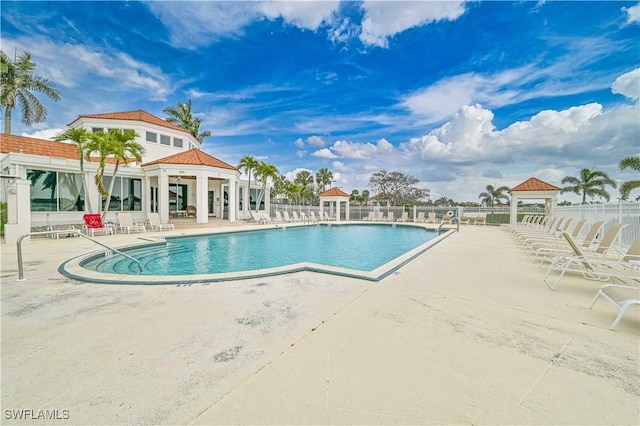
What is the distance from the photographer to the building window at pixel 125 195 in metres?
15.5

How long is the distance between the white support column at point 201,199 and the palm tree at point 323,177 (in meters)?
40.0

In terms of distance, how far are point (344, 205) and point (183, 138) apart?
16.4 meters

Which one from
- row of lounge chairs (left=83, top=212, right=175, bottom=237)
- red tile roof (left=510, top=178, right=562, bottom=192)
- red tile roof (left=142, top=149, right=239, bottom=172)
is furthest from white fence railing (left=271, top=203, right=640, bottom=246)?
row of lounge chairs (left=83, top=212, right=175, bottom=237)

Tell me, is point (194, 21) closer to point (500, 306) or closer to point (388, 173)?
point (500, 306)

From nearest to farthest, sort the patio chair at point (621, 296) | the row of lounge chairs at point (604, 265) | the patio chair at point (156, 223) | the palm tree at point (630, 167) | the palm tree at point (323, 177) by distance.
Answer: the patio chair at point (621, 296), the row of lounge chairs at point (604, 265), the patio chair at point (156, 223), the palm tree at point (630, 167), the palm tree at point (323, 177)

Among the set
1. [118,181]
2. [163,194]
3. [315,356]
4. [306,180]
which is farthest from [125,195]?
[306,180]

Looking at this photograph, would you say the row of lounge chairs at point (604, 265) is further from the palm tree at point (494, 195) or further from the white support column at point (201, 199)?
the palm tree at point (494, 195)

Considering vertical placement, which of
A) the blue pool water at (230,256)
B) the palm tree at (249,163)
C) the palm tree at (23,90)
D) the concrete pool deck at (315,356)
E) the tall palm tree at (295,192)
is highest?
the palm tree at (23,90)

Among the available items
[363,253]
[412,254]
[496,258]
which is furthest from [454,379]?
[363,253]

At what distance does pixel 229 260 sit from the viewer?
846cm

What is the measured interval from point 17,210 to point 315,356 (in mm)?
13001

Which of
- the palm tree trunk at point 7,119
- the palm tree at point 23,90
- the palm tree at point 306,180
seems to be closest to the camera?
the palm tree at point 23,90

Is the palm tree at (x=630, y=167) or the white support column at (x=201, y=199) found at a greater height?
the palm tree at (x=630, y=167)

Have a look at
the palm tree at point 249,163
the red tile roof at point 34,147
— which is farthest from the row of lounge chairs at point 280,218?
the red tile roof at point 34,147
